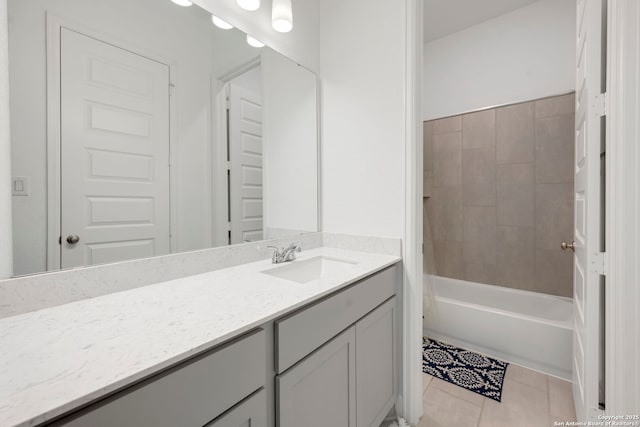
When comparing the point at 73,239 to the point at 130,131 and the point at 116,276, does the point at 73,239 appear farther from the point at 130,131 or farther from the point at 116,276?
the point at 130,131

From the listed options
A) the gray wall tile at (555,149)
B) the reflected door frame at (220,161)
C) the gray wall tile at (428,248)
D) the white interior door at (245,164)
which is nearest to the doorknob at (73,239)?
the reflected door frame at (220,161)

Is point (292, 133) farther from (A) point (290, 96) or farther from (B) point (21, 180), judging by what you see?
(B) point (21, 180)

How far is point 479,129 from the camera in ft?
8.24

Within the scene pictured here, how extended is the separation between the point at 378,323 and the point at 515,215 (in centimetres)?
186

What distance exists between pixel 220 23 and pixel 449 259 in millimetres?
2634

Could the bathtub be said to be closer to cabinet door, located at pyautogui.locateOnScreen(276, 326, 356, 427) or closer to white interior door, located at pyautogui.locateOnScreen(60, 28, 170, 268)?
cabinet door, located at pyautogui.locateOnScreen(276, 326, 356, 427)

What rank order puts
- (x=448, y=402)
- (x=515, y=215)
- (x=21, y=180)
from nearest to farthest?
(x=21, y=180) < (x=448, y=402) < (x=515, y=215)

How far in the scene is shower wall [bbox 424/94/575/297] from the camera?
2156mm

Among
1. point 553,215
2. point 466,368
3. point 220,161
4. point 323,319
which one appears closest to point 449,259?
point 553,215

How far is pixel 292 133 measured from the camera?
1699mm

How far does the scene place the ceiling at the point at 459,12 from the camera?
2199mm

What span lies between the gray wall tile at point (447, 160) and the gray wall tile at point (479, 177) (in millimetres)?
53

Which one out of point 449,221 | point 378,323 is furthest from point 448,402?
point 449,221

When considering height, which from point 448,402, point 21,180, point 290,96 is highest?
point 290,96
